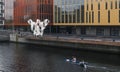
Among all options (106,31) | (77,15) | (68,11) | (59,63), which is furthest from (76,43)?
(68,11)

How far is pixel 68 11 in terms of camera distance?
5561 inches

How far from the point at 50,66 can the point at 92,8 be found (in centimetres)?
6415

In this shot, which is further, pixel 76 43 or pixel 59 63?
pixel 76 43

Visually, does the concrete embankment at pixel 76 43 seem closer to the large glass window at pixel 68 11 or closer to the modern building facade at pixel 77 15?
the large glass window at pixel 68 11

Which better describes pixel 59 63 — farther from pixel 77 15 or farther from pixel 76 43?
pixel 77 15

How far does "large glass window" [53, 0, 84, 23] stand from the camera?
449 feet

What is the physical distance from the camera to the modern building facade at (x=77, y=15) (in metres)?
127

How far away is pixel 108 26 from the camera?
12900 centimetres

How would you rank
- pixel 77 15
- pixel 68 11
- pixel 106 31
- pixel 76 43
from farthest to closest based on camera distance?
1. pixel 68 11
2. pixel 77 15
3. pixel 106 31
4. pixel 76 43

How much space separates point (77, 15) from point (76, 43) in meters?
35.2

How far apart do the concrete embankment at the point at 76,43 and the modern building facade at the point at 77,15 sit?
22.7 m

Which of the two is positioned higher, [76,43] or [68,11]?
[68,11]

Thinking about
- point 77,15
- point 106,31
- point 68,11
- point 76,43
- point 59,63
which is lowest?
point 59,63

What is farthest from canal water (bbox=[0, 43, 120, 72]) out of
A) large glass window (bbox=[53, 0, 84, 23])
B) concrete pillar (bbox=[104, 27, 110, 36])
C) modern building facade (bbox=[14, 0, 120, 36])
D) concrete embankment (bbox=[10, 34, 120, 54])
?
large glass window (bbox=[53, 0, 84, 23])
